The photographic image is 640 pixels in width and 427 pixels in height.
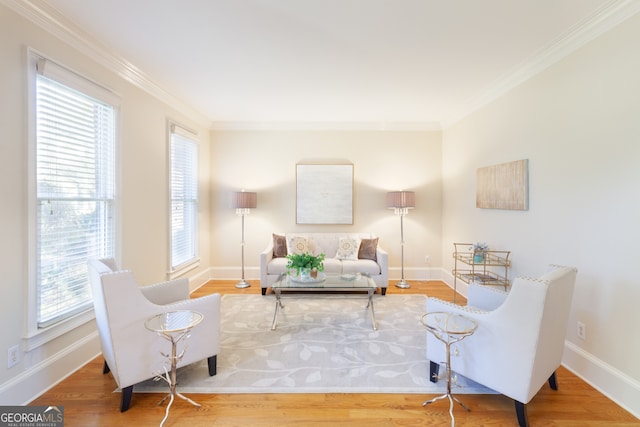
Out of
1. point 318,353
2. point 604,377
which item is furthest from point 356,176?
point 604,377

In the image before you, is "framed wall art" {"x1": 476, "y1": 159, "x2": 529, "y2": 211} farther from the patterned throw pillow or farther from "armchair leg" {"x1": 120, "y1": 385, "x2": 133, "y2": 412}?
"armchair leg" {"x1": 120, "y1": 385, "x2": 133, "y2": 412}

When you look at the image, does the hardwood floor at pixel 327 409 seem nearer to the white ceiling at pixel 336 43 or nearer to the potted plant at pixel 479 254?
the potted plant at pixel 479 254

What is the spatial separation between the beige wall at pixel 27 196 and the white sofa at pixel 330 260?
1453mm

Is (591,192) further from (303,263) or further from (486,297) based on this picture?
(303,263)

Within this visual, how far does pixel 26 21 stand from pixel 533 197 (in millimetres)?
4447

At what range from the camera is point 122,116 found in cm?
300

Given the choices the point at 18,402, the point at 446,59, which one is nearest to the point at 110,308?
the point at 18,402

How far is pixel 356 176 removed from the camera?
5.21 m

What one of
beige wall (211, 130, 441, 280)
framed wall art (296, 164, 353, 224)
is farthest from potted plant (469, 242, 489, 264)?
framed wall art (296, 164, 353, 224)

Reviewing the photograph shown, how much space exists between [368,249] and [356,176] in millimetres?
1347

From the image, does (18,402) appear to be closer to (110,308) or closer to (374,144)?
(110,308)

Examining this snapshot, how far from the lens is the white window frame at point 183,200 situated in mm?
3917

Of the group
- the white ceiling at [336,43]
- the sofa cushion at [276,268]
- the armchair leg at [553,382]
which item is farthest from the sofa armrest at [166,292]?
the armchair leg at [553,382]

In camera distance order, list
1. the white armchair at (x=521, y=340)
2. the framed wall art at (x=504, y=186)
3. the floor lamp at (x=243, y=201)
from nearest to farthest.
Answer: the white armchair at (x=521, y=340)
the framed wall art at (x=504, y=186)
the floor lamp at (x=243, y=201)
